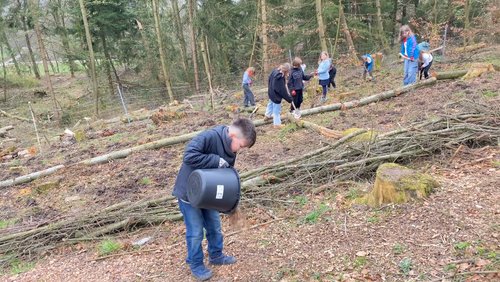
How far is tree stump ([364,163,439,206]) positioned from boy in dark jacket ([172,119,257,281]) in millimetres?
1799

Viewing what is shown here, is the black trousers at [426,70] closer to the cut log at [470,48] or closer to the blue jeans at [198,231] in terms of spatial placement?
the cut log at [470,48]

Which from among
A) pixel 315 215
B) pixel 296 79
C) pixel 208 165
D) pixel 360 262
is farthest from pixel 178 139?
pixel 360 262

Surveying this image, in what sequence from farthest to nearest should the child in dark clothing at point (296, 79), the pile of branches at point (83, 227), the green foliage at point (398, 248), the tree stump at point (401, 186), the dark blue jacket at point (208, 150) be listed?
the child in dark clothing at point (296, 79), the pile of branches at point (83, 227), the tree stump at point (401, 186), the green foliage at point (398, 248), the dark blue jacket at point (208, 150)

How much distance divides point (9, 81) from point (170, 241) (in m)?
30.4

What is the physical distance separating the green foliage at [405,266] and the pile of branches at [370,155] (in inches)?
76.3

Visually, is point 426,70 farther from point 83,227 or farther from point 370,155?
point 83,227

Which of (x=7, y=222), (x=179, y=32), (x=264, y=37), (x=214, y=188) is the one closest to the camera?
(x=214, y=188)

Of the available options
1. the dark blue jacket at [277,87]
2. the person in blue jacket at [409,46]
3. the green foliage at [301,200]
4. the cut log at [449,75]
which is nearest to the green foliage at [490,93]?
the person in blue jacket at [409,46]

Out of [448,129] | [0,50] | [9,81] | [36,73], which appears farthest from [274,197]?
[36,73]

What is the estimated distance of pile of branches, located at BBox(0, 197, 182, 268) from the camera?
17.9 feet

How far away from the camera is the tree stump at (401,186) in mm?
4410

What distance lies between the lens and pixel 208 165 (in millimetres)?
3453

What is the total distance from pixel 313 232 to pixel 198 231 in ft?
4.38

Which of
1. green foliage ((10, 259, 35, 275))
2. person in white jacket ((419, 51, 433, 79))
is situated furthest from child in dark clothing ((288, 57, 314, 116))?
green foliage ((10, 259, 35, 275))
